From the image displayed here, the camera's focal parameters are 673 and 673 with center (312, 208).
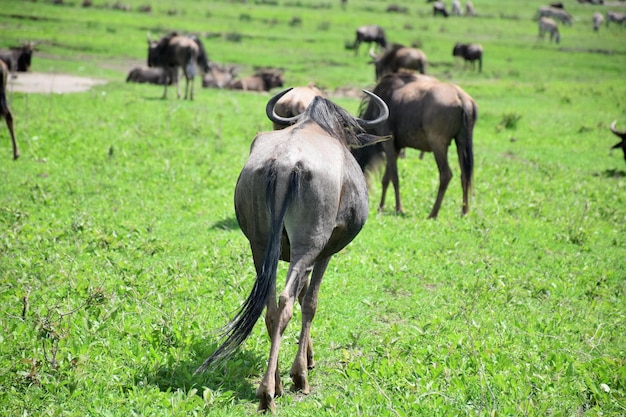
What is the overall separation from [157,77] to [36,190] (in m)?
15.3

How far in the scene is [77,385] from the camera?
4773 mm

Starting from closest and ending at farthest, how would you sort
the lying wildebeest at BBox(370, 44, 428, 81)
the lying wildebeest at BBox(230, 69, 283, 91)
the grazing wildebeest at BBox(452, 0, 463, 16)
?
the lying wildebeest at BBox(370, 44, 428, 81) < the lying wildebeest at BBox(230, 69, 283, 91) < the grazing wildebeest at BBox(452, 0, 463, 16)

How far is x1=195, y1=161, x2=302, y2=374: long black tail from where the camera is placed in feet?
15.7

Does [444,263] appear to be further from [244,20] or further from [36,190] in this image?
[244,20]

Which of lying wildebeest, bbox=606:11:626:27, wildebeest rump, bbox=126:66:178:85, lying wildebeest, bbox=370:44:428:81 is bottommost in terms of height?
wildebeest rump, bbox=126:66:178:85

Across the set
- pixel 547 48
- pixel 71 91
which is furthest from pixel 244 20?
pixel 71 91

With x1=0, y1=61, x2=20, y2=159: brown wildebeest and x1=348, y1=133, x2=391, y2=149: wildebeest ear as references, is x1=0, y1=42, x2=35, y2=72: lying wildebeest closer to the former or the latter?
x1=0, y1=61, x2=20, y2=159: brown wildebeest

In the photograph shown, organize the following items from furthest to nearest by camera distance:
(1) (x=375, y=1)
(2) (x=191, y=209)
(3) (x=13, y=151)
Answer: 1. (1) (x=375, y=1)
2. (3) (x=13, y=151)
3. (2) (x=191, y=209)

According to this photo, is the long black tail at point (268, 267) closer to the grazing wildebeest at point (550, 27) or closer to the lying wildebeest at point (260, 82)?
the lying wildebeest at point (260, 82)

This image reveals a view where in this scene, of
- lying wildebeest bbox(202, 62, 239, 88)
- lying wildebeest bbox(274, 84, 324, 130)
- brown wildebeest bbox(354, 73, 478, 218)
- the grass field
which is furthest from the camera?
lying wildebeest bbox(202, 62, 239, 88)

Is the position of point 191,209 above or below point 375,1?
below

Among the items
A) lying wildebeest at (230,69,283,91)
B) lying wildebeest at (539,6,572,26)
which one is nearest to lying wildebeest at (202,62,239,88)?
lying wildebeest at (230,69,283,91)

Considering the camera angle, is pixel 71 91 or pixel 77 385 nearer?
pixel 77 385

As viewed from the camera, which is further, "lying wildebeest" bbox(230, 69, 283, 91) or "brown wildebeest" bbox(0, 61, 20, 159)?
"lying wildebeest" bbox(230, 69, 283, 91)
